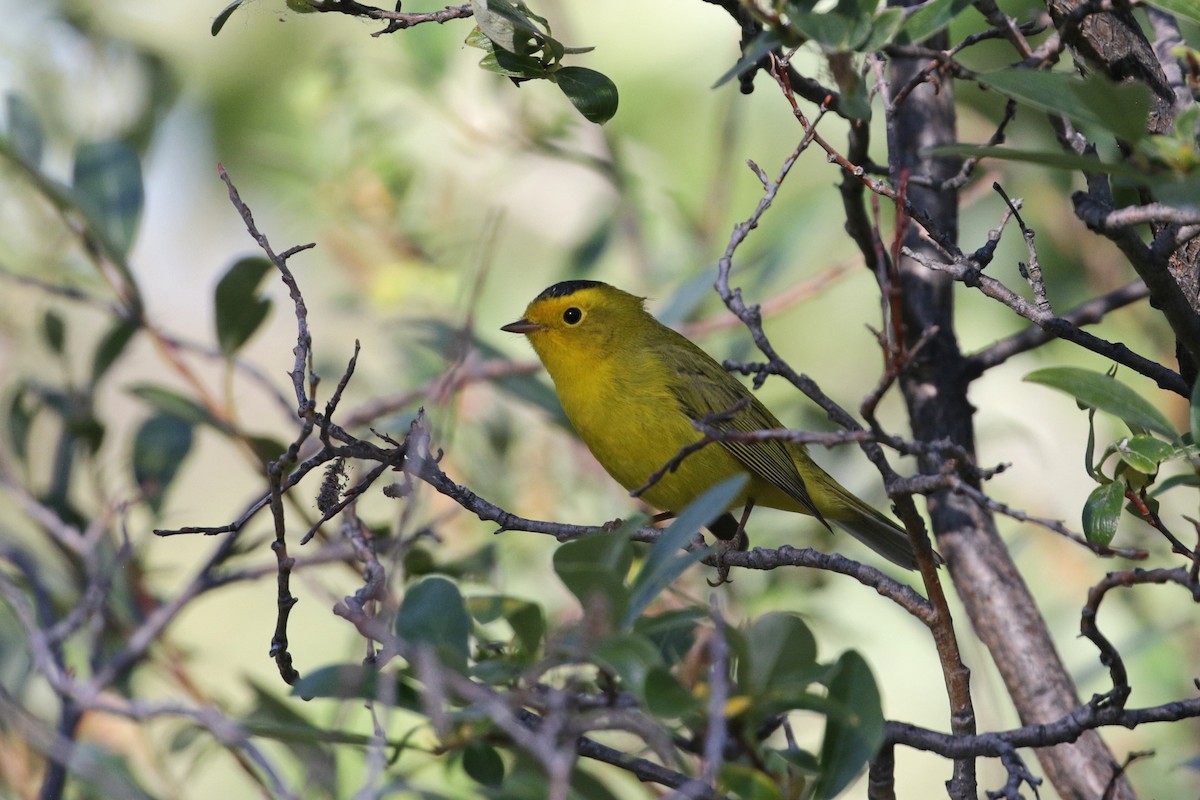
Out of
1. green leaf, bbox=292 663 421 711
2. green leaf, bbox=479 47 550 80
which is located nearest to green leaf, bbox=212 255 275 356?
green leaf, bbox=479 47 550 80

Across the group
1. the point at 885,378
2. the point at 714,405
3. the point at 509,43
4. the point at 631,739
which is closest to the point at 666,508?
the point at 714,405

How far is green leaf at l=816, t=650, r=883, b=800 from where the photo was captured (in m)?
1.49

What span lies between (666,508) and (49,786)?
197 centimetres

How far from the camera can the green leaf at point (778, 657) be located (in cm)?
140

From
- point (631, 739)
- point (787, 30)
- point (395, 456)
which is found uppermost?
point (787, 30)

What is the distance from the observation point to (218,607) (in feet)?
19.1

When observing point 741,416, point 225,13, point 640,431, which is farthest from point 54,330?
point 741,416

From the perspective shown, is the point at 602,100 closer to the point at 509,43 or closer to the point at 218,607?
the point at 509,43

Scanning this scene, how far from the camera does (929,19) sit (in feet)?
5.48

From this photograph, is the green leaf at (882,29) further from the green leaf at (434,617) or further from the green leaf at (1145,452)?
the green leaf at (434,617)

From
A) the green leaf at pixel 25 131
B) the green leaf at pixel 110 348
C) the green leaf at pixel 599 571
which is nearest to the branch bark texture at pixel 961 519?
the green leaf at pixel 599 571

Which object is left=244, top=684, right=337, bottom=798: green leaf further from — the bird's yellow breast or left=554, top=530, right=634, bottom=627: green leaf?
the bird's yellow breast

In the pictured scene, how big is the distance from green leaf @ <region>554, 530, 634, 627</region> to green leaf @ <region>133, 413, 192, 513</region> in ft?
7.23

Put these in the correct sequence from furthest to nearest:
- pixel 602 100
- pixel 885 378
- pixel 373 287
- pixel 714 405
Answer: pixel 373 287, pixel 714 405, pixel 602 100, pixel 885 378
